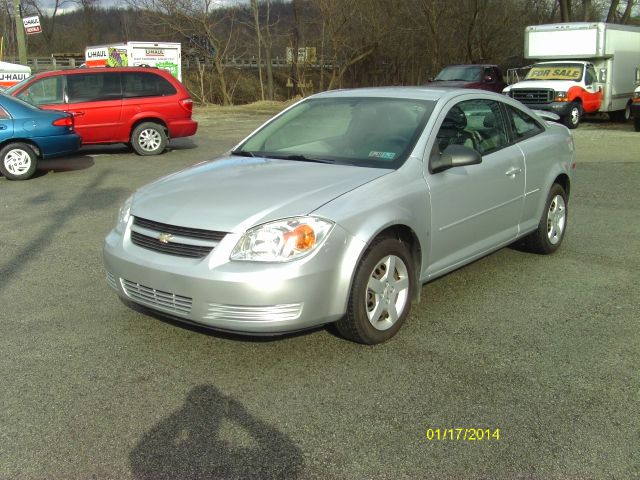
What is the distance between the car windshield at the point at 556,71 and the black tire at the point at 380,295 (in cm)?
1817

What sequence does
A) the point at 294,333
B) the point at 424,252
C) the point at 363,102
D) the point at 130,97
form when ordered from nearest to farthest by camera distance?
the point at 294,333, the point at 424,252, the point at 363,102, the point at 130,97

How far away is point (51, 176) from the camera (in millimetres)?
11500

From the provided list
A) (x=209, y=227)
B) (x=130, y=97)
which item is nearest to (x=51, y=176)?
(x=130, y=97)

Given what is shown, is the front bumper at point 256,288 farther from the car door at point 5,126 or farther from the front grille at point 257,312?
the car door at point 5,126

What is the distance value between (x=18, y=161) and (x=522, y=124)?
8427mm

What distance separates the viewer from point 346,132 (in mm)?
5035

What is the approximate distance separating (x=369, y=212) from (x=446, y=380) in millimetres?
1067

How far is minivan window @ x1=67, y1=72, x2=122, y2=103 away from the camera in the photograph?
1280cm

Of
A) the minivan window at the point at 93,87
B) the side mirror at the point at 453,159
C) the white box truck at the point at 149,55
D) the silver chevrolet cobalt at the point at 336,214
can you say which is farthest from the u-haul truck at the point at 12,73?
the side mirror at the point at 453,159

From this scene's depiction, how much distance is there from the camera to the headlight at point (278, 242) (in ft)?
12.1

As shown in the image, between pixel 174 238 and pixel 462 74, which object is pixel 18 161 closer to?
pixel 174 238

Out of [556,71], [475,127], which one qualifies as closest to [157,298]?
[475,127]

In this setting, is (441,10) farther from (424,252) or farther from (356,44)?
(424,252)

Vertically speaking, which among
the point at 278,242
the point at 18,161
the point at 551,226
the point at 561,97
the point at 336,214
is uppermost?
the point at 561,97
